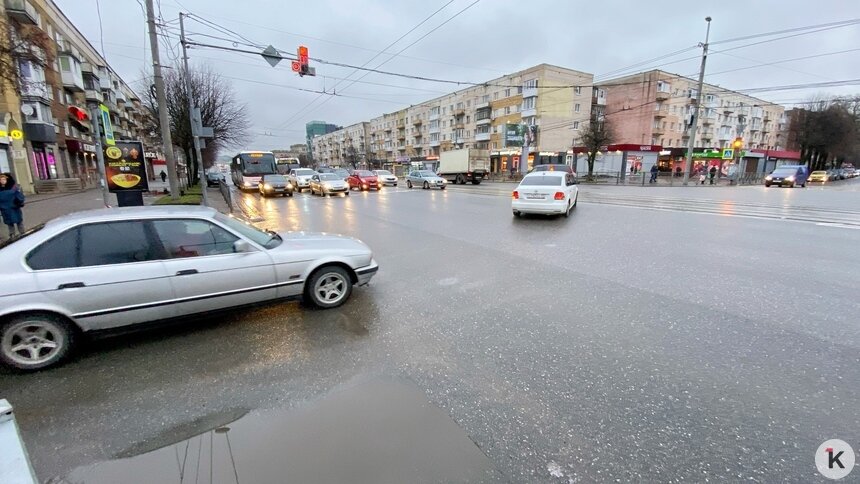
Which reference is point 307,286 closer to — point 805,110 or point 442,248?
point 442,248

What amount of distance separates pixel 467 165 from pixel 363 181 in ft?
43.6

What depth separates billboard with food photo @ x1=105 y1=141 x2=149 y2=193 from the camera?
11.6m

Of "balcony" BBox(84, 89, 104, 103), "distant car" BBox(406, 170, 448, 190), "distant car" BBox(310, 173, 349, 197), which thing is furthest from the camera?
"balcony" BBox(84, 89, 104, 103)

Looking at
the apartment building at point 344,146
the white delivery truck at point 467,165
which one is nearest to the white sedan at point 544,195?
the white delivery truck at point 467,165

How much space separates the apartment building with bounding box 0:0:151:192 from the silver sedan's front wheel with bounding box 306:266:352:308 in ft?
33.8

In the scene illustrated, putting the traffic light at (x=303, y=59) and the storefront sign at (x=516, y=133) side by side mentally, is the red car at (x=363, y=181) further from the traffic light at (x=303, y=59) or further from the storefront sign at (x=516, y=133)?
the storefront sign at (x=516, y=133)

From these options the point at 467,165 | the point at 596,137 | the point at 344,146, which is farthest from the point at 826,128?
the point at 344,146

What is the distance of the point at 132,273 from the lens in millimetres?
3506

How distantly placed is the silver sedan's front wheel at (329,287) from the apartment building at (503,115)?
34957 mm

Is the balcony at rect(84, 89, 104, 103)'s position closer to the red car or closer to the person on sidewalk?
the red car

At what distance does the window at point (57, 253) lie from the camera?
329 cm

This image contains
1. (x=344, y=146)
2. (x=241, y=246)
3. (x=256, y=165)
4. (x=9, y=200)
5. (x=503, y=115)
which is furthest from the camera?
(x=344, y=146)

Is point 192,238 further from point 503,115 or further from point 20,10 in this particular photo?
point 503,115

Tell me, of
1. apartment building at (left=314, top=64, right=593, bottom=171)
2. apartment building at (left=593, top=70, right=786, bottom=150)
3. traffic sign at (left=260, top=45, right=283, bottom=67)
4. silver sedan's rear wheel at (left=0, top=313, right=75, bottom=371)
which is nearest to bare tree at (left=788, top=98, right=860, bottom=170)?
apartment building at (left=593, top=70, right=786, bottom=150)
